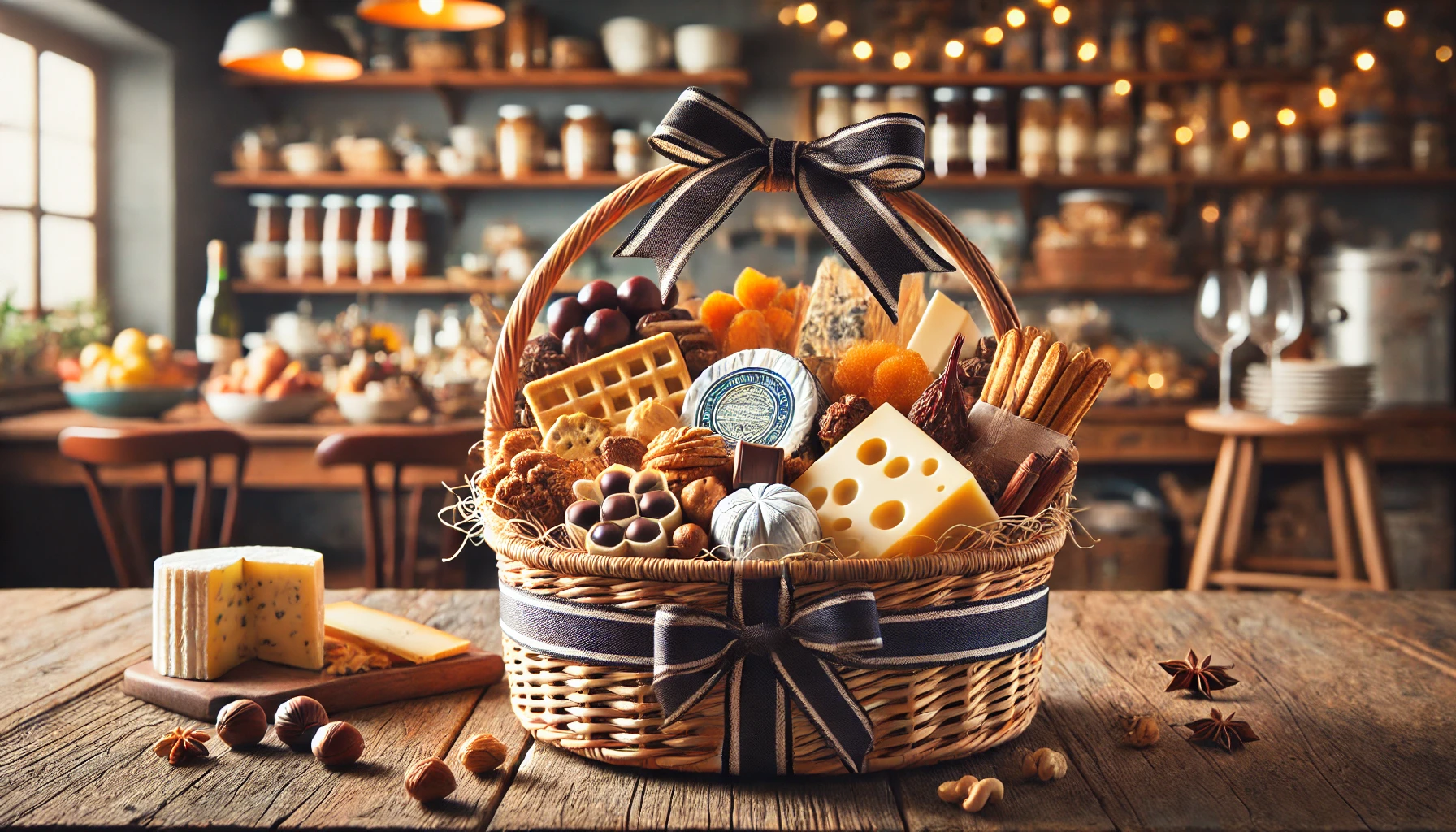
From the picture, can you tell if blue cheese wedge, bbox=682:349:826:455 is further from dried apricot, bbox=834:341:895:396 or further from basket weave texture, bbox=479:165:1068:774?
basket weave texture, bbox=479:165:1068:774

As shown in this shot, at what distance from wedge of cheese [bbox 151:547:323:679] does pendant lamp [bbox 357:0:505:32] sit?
6.79 feet

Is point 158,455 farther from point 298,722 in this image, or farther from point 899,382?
point 899,382

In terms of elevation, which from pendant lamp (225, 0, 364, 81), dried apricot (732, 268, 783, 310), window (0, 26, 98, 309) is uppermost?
pendant lamp (225, 0, 364, 81)

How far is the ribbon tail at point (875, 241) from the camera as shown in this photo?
908 millimetres

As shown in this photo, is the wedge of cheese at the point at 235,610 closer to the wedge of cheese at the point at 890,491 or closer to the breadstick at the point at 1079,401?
the wedge of cheese at the point at 890,491

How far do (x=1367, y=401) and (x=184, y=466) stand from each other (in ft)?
9.78

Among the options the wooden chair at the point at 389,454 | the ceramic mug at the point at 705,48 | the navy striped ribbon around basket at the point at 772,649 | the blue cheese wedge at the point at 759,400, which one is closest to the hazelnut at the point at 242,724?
the navy striped ribbon around basket at the point at 772,649

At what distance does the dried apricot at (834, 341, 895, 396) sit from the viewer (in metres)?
0.95

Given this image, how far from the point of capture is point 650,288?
107 cm

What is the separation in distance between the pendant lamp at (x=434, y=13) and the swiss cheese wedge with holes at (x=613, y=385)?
2.00m

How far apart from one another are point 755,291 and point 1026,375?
0.32 metres

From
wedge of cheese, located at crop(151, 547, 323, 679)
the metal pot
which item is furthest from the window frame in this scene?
the metal pot

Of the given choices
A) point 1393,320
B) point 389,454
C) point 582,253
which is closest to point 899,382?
point 582,253

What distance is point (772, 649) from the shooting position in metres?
0.73
